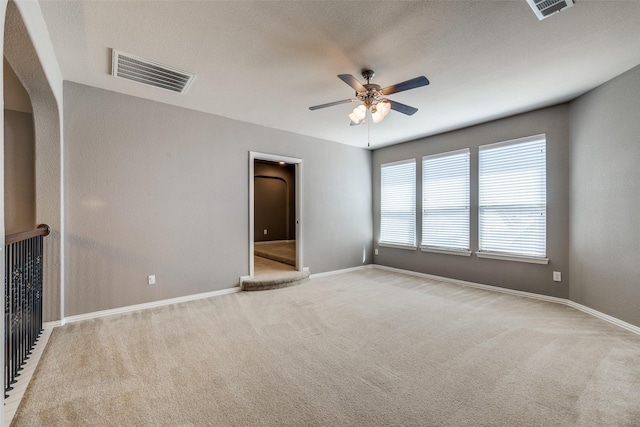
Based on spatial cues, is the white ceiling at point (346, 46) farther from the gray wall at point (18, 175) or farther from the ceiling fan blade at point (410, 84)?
the gray wall at point (18, 175)

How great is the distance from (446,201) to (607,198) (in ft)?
6.81

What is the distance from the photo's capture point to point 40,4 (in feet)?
6.53

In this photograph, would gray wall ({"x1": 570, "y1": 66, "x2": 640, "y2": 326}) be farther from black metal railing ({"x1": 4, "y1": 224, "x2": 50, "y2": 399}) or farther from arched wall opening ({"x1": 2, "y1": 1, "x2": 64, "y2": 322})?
arched wall opening ({"x1": 2, "y1": 1, "x2": 64, "y2": 322})

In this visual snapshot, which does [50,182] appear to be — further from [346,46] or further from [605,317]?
[605,317]

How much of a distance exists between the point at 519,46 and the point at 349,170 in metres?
3.69

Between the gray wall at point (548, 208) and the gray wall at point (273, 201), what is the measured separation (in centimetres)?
419

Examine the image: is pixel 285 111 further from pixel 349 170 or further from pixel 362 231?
pixel 362 231

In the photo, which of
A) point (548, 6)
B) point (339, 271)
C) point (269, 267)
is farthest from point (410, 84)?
point (269, 267)

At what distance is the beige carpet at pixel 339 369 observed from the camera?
5.66 ft

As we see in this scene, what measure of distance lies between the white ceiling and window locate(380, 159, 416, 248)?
210cm

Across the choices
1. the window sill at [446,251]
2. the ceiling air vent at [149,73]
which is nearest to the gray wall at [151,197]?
the ceiling air vent at [149,73]

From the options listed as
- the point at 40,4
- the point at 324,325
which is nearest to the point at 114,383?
the point at 324,325

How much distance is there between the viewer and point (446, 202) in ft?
16.4

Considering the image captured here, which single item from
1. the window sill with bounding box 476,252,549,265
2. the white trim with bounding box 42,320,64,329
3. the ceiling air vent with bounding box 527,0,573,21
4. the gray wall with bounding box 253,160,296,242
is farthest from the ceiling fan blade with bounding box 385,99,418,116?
the gray wall with bounding box 253,160,296,242
